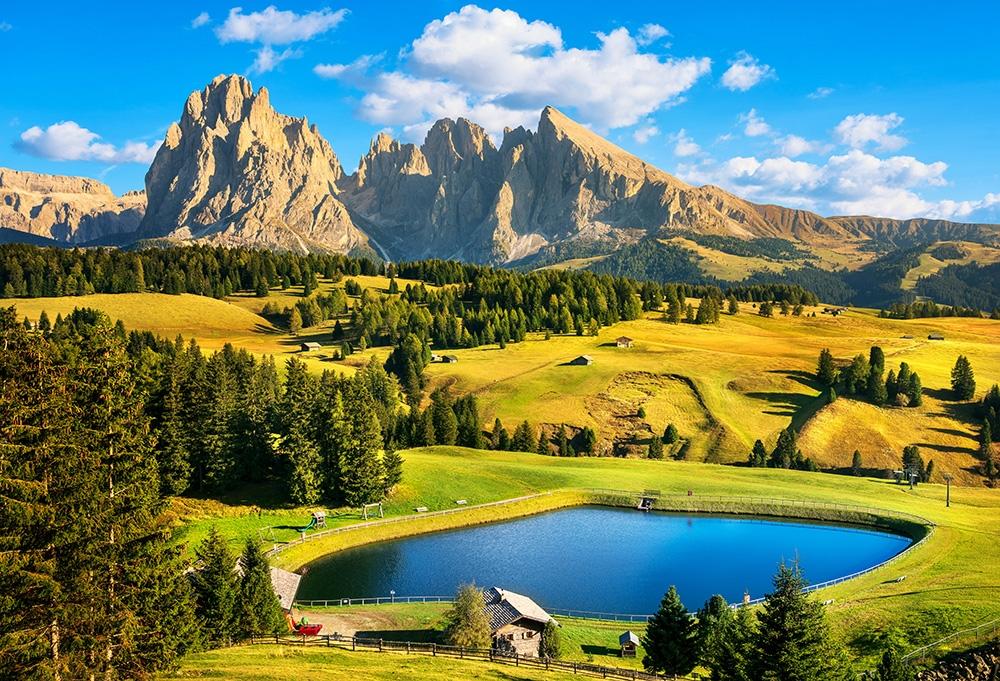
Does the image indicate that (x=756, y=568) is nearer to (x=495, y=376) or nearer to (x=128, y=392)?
(x=128, y=392)

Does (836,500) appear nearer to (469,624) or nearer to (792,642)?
(469,624)

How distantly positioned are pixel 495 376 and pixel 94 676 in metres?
118

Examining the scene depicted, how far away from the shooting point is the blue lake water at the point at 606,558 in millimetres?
63656

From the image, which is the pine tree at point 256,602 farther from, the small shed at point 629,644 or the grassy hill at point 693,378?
the grassy hill at point 693,378

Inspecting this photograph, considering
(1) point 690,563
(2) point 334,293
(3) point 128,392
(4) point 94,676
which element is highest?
(2) point 334,293

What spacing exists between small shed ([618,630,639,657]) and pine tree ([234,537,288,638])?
73.9 feet

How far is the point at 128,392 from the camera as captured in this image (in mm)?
30688

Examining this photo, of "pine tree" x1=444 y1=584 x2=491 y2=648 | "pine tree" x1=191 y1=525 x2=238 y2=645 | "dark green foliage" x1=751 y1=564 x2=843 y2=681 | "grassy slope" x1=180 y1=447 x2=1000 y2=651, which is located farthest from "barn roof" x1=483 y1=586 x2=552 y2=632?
"grassy slope" x1=180 y1=447 x2=1000 y2=651

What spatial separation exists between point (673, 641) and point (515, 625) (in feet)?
34.0

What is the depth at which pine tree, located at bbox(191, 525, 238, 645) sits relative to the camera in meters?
43.9

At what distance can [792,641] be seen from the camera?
3262 cm

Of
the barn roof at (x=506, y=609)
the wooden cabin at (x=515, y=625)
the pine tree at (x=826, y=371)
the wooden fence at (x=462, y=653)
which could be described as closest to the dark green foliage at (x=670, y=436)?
the pine tree at (x=826, y=371)

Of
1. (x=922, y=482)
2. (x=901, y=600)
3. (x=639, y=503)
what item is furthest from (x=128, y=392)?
(x=922, y=482)

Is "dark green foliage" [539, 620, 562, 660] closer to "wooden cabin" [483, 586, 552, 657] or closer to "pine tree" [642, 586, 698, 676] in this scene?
"wooden cabin" [483, 586, 552, 657]
